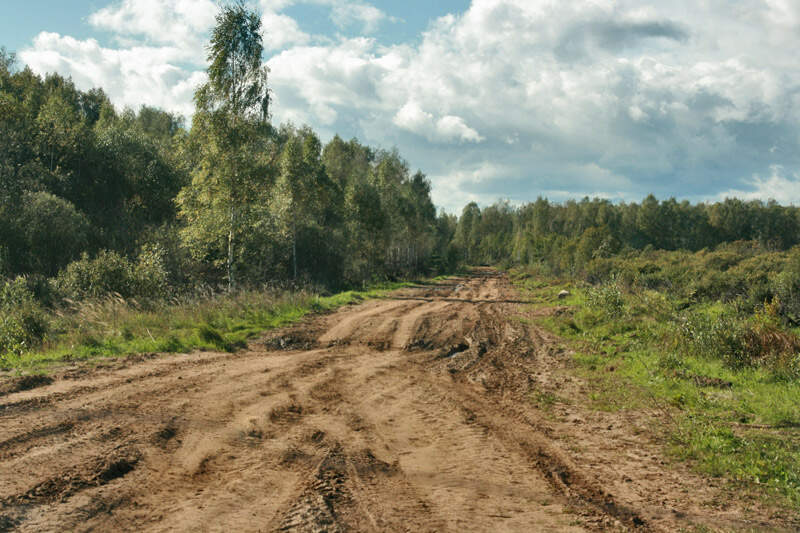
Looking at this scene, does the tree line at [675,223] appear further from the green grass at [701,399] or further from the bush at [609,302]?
the green grass at [701,399]

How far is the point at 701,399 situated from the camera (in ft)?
26.2

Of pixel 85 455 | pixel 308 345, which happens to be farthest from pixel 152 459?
pixel 308 345

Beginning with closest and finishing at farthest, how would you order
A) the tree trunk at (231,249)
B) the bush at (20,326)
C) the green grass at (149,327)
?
1. the green grass at (149,327)
2. the bush at (20,326)
3. the tree trunk at (231,249)

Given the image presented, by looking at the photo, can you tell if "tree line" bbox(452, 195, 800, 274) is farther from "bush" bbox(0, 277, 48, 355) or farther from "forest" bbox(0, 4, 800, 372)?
"bush" bbox(0, 277, 48, 355)

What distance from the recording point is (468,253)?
107500mm

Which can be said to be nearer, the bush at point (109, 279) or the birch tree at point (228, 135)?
the bush at point (109, 279)

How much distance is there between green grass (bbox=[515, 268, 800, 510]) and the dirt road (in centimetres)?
70

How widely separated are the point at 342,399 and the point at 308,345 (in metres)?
4.78

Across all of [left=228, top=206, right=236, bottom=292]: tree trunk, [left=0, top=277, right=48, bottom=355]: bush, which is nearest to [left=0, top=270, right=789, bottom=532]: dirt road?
[left=0, top=277, right=48, bottom=355]: bush

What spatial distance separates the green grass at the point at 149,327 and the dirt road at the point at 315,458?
1254mm

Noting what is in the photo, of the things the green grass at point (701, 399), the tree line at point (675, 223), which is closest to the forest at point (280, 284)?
the green grass at point (701, 399)

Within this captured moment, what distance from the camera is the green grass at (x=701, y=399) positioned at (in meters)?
5.61

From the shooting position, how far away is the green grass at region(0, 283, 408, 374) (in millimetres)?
9666

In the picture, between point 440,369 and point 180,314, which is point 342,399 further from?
point 180,314
